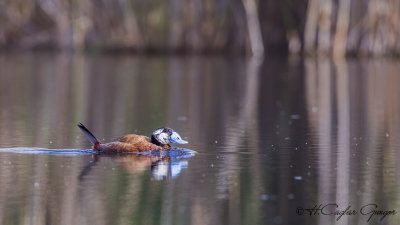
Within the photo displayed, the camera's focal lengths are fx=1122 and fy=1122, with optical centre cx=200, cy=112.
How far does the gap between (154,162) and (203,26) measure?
59.8 feet

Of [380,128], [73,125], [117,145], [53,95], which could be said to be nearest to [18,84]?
[53,95]

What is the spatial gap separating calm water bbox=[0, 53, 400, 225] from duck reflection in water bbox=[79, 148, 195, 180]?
15mm

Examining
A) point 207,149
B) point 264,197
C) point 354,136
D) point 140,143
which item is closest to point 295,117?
point 354,136

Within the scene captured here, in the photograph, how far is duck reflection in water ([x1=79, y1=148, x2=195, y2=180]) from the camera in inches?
318

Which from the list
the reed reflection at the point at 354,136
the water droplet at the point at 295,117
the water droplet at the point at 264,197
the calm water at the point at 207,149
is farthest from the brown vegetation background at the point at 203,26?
the water droplet at the point at 264,197

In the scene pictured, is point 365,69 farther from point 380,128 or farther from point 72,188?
point 72,188

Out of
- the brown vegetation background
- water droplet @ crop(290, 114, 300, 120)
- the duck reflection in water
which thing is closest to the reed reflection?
water droplet @ crop(290, 114, 300, 120)

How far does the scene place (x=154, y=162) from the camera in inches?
342

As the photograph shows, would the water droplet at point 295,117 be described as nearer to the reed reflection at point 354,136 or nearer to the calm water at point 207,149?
the calm water at point 207,149

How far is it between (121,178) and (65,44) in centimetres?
2027

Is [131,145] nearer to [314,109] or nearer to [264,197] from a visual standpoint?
[264,197]

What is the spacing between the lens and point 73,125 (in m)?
11.7

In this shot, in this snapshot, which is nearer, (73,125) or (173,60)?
(73,125)

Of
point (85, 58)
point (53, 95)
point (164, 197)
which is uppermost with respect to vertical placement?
point (85, 58)
